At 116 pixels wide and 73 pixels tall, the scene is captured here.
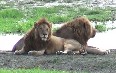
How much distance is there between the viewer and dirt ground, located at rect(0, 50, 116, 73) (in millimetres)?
13930

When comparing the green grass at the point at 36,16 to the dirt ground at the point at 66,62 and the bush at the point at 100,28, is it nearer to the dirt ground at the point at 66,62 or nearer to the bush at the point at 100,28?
the bush at the point at 100,28

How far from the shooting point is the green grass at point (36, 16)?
30030 millimetres

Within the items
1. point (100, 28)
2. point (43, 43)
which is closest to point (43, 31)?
point (43, 43)

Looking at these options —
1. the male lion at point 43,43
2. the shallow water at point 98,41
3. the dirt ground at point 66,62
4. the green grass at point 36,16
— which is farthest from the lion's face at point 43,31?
the green grass at point 36,16

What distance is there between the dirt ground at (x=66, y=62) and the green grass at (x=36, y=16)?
13.3 m

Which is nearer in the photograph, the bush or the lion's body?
the lion's body

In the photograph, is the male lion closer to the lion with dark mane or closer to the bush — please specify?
the lion with dark mane

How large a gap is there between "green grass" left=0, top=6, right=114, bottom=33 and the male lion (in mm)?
12448

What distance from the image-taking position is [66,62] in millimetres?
14727

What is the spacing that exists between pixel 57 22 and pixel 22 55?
17.1m

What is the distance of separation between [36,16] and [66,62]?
21217 mm

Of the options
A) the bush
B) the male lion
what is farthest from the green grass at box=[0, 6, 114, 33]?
the male lion

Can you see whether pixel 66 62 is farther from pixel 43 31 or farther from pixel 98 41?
pixel 98 41

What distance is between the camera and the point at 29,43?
16.5 metres
